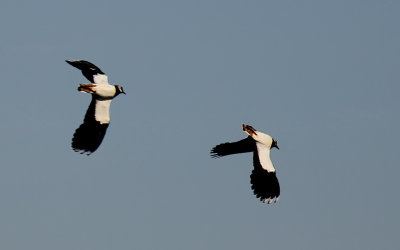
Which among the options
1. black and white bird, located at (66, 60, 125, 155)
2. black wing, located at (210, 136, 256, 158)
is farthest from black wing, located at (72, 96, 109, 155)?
black wing, located at (210, 136, 256, 158)

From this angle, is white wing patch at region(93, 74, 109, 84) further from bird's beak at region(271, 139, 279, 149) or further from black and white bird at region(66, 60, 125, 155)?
bird's beak at region(271, 139, 279, 149)

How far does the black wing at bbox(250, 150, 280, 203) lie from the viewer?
53656 mm

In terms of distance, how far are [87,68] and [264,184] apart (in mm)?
10140

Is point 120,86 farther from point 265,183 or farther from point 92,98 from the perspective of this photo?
point 265,183

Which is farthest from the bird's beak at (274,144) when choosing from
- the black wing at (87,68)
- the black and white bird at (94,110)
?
the black wing at (87,68)

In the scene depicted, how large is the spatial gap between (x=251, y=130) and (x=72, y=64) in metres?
9.17

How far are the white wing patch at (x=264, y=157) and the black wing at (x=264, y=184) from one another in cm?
15

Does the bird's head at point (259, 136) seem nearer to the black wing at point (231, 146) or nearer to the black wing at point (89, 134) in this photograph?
the black wing at point (231, 146)

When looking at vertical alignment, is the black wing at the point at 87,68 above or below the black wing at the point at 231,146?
above

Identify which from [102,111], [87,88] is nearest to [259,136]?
[102,111]

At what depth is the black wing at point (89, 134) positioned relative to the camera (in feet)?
172

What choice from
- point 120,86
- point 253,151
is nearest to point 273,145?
point 253,151

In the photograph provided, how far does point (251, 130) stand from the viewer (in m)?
54.3

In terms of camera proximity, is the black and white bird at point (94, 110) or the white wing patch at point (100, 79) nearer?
the black and white bird at point (94, 110)
